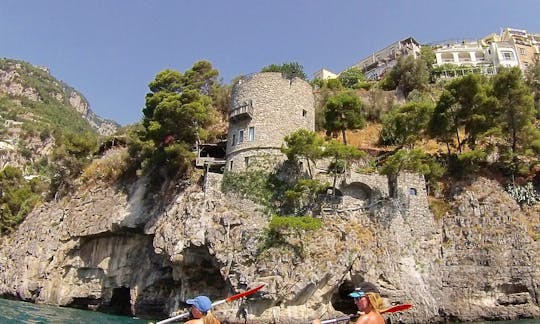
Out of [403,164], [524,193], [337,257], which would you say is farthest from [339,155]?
[524,193]

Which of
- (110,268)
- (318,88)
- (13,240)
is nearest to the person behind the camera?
(110,268)

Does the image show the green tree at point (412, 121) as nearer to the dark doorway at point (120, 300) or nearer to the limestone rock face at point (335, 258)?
the limestone rock face at point (335, 258)

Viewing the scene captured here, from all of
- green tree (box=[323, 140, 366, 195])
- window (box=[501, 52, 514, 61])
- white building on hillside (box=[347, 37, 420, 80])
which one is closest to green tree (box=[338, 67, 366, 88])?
white building on hillside (box=[347, 37, 420, 80])

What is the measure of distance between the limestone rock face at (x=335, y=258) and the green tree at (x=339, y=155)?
281 centimetres

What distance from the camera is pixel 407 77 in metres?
51.7

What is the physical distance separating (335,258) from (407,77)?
3180 cm

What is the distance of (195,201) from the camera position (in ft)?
100

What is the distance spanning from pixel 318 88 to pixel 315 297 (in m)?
32.4

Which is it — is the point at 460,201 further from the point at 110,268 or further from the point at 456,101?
the point at 110,268

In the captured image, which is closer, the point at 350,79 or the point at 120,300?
the point at 120,300

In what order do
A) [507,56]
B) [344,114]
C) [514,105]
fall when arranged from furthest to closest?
[507,56] → [344,114] → [514,105]

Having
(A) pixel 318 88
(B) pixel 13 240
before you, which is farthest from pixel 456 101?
(B) pixel 13 240

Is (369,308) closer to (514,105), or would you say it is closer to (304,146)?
(304,146)

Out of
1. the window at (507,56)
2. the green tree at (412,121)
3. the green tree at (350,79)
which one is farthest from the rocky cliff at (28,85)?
the green tree at (412,121)
